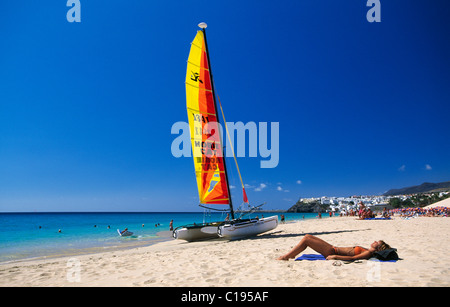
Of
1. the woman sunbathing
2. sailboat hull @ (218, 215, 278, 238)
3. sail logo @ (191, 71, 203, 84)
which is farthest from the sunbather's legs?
sail logo @ (191, 71, 203, 84)

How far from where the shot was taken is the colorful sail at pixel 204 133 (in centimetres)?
1316

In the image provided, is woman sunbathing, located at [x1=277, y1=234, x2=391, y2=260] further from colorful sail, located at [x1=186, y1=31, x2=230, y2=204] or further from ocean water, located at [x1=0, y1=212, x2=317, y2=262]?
colorful sail, located at [x1=186, y1=31, x2=230, y2=204]

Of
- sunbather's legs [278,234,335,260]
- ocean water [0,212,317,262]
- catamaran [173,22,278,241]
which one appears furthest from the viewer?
ocean water [0,212,317,262]

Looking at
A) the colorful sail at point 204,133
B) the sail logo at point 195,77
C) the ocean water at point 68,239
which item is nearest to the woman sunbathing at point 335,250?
the ocean water at point 68,239

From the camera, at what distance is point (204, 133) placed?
13297 mm

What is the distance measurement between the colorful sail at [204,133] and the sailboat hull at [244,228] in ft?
6.38

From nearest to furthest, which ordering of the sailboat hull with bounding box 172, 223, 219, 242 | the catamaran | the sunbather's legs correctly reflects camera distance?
1. the sunbather's legs
2. the sailboat hull with bounding box 172, 223, 219, 242
3. the catamaran

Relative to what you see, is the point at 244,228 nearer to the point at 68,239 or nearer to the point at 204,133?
the point at 204,133

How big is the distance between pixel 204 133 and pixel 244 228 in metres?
5.43

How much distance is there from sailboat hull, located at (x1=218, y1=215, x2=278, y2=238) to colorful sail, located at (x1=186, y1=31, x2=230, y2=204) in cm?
194

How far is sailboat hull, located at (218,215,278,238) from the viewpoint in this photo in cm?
1132

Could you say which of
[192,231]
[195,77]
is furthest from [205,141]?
[192,231]
